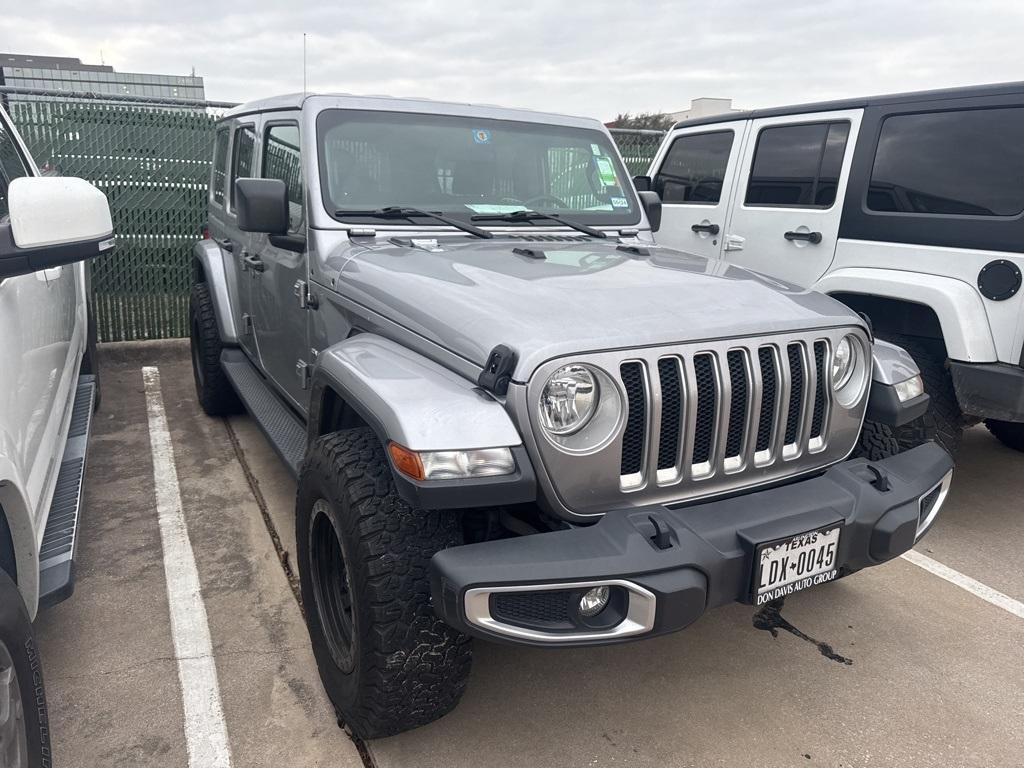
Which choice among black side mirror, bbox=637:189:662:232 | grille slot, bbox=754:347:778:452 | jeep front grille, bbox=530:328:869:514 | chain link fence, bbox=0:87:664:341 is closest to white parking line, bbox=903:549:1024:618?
jeep front grille, bbox=530:328:869:514

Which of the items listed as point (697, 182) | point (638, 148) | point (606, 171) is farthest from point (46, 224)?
point (638, 148)

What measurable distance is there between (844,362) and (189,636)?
8.11ft

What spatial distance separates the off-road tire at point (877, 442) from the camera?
267cm

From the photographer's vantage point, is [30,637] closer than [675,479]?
Yes

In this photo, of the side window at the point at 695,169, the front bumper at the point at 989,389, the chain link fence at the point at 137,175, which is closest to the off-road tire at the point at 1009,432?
the front bumper at the point at 989,389

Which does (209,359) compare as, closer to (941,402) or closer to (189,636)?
(189,636)

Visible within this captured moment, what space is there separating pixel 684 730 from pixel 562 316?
4.43 ft

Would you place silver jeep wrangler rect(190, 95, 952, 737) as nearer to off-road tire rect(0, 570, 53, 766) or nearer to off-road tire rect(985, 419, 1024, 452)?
off-road tire rect(0, 570, 53, 766)

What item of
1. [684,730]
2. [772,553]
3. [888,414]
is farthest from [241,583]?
[888,414]

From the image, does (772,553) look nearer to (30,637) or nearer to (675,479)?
(675,479)

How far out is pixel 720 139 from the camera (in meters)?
5.38

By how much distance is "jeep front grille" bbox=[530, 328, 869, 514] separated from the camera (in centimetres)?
199

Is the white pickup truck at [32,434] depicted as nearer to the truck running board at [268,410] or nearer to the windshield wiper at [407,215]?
the truck running board at [268,410]

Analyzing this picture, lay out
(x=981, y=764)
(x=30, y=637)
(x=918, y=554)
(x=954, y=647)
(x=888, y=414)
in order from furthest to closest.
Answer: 1. (x=918, y=554)
2. (x=954, y=647)
3. (x=888, y=414)
4. (x=981, y=764)
5. (x=30, y=637)
